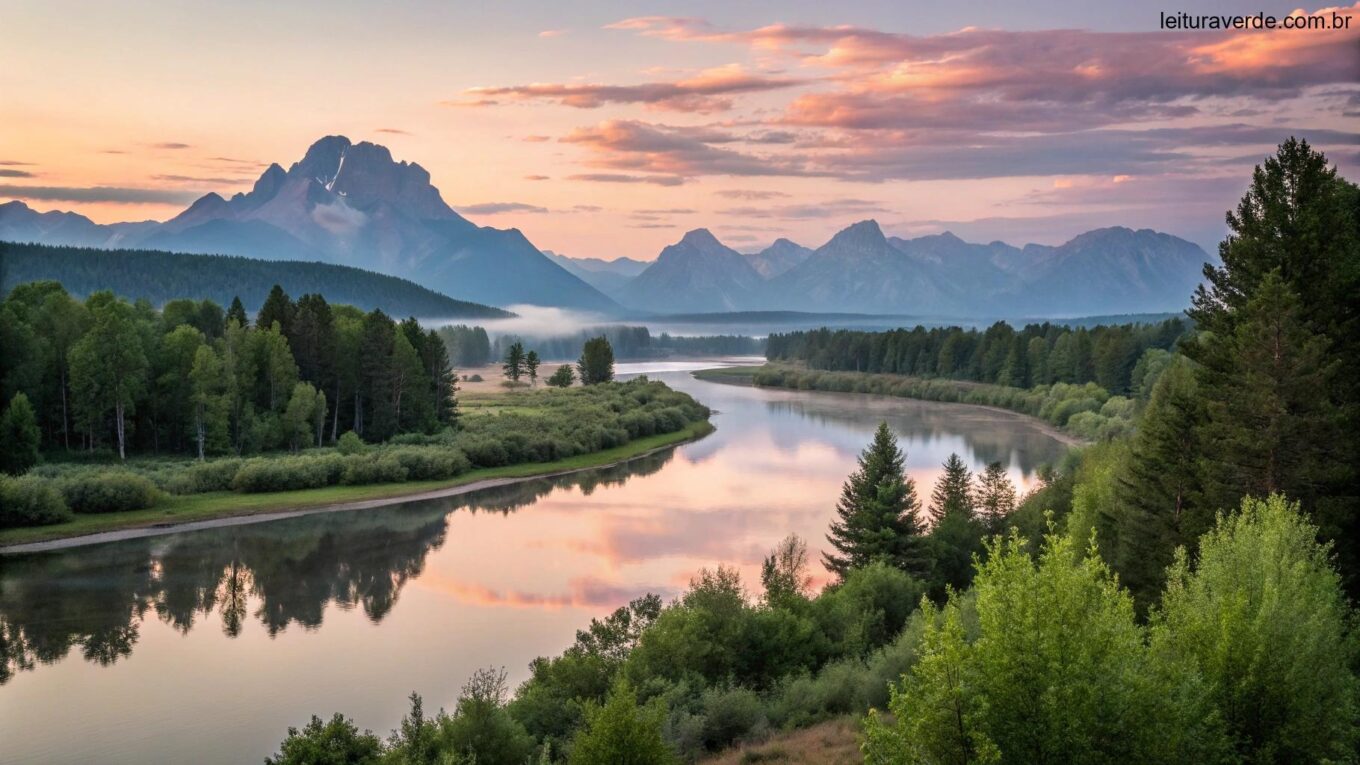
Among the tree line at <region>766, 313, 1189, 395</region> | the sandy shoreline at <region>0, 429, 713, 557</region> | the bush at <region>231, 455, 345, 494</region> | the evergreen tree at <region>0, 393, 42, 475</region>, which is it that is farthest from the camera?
the tree line at <region>766, 313, 1189, 395</region>

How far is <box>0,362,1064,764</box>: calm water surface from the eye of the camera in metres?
28.2

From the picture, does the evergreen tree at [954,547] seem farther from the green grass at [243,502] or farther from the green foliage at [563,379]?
the green foliage at [563,379]

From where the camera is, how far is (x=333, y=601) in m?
39.8

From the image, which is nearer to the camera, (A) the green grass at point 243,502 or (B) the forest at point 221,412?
(A) the green grass at point 243,502

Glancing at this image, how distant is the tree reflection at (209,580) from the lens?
34.9 meters

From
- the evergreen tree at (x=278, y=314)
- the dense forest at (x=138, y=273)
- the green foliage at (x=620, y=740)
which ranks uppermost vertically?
the dense forest at (x=138, y=273)

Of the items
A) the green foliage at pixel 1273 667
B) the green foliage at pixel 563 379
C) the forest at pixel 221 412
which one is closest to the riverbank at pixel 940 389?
the forest at pixel 221 412

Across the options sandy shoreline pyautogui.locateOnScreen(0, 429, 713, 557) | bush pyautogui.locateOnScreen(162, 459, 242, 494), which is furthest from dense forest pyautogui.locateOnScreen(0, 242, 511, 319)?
sandy shoreline pyautogui.locateOnScreen(0, 429, 713, 557)

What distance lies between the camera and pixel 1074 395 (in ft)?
352

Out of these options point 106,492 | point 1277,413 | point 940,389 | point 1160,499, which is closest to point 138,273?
point 940,389

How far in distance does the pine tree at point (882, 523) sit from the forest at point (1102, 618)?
12 centimetres

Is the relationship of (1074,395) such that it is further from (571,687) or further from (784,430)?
(571,687)

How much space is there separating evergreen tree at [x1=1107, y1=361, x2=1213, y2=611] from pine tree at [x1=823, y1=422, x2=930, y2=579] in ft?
26.2

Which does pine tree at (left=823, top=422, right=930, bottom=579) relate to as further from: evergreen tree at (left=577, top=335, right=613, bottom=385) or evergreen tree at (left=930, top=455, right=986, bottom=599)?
evergreen tree at (left=577, top=335, right=613, bottom=385)
